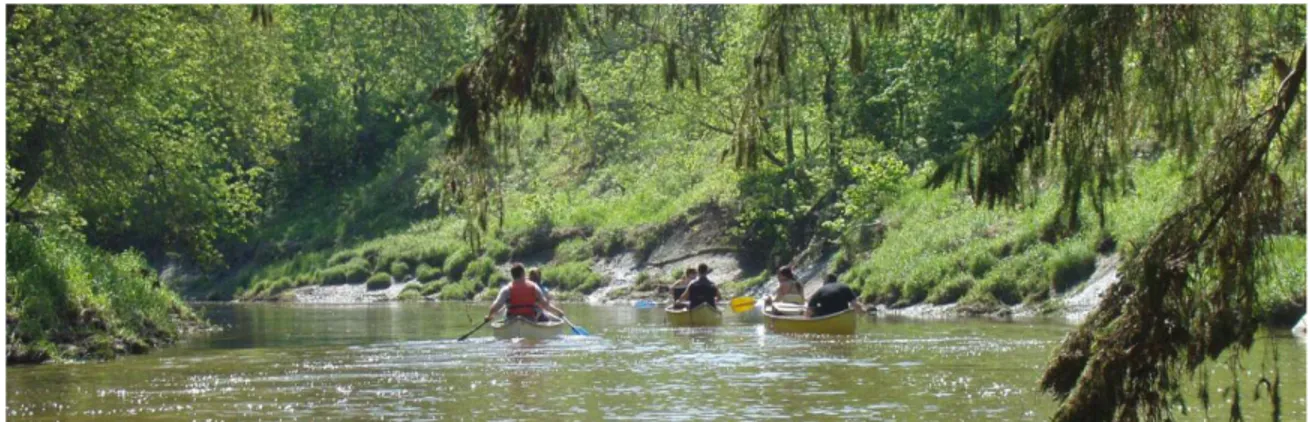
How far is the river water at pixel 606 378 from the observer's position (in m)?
15.4

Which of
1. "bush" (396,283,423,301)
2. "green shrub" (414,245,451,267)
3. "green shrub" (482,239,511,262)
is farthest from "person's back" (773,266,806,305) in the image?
→ "green shrub" (414,245,451,267)

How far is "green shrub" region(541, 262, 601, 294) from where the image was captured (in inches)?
1832

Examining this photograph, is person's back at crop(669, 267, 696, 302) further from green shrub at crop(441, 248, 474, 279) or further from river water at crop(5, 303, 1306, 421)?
green shrub at crop(441, 248, 474, 279)

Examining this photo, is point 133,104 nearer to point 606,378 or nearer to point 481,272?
point 606,378

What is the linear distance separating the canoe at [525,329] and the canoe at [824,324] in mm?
3455

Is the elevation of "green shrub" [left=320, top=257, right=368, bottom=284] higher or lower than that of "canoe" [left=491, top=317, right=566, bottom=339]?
higher

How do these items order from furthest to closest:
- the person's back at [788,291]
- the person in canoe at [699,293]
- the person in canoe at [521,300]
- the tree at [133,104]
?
the person in canoe at [699,293]
the person's back at [788,291]
the person in canoe at [521,300]
the tree at [133,104]

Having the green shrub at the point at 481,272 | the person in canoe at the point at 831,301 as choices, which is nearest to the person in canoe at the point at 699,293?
A: the person in canoe at the point at 831,301

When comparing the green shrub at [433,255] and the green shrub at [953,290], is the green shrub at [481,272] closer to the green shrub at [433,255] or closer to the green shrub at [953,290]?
the green shrub at [433,255]

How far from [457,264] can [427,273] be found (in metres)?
0.98

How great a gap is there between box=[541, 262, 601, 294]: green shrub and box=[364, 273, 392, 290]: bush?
5656 millimetres

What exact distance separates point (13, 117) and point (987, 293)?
17058 mm

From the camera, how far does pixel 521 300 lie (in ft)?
86.5

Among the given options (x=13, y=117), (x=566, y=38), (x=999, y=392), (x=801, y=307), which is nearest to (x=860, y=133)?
(x=801, y=307)
